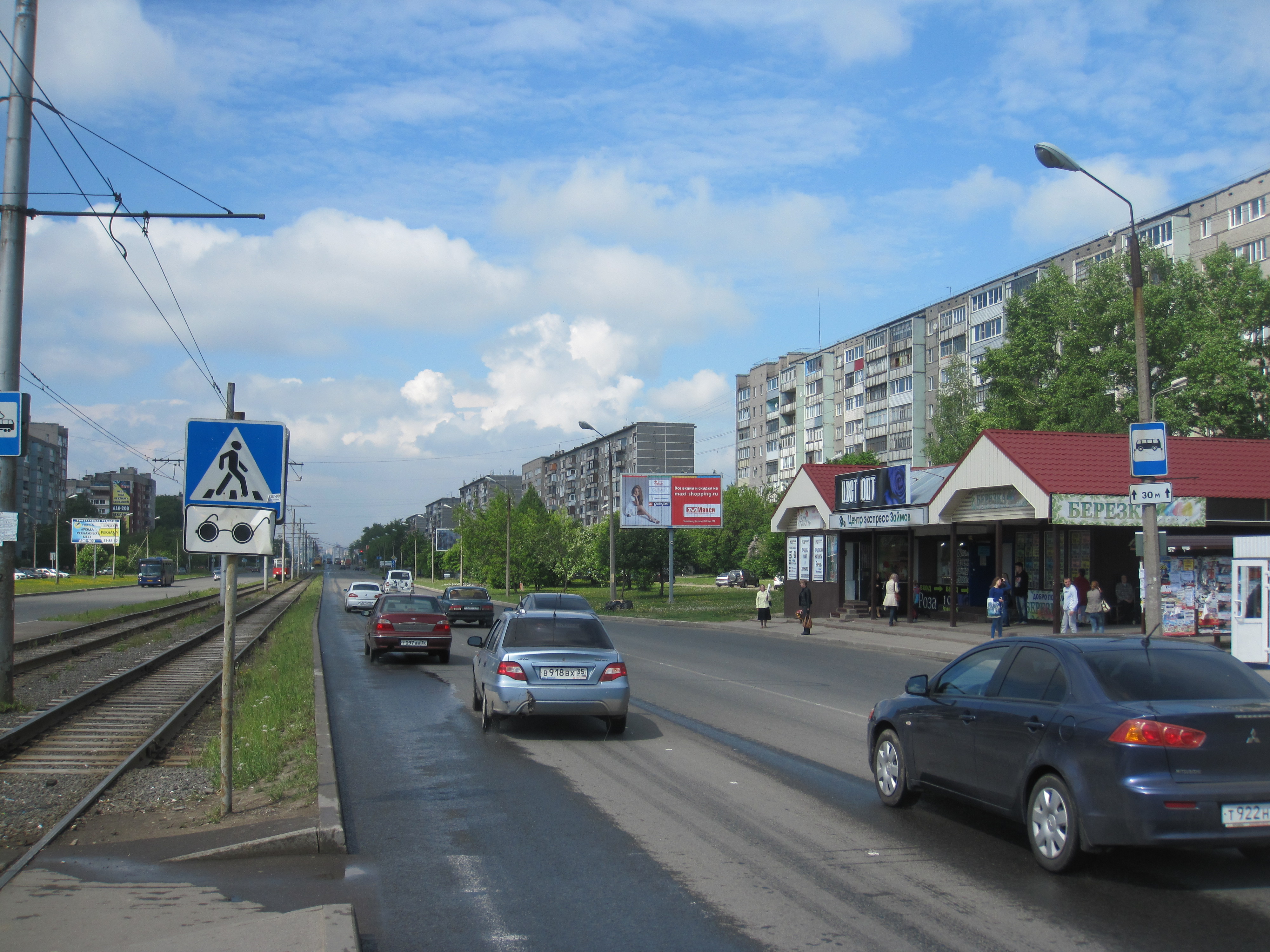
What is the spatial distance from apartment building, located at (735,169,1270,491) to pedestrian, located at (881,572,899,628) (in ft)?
92.2

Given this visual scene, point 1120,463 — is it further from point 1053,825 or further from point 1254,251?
point 1254,251

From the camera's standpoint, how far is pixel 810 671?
2122 cm

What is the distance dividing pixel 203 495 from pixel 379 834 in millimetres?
2700

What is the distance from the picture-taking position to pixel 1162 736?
19.1 feet

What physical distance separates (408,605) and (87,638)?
11.3 metres

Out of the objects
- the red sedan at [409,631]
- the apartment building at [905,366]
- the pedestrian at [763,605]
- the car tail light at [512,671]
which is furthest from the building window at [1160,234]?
the car tail light at [512,671]

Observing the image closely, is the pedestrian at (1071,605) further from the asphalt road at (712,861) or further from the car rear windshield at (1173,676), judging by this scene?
the car rear windshield at (1173,676)

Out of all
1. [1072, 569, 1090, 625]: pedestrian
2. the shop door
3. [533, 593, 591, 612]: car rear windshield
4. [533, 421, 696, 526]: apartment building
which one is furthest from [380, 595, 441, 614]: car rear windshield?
[533, 421, 696, 526]: apartment building

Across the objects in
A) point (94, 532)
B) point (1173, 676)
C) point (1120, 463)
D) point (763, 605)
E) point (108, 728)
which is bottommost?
point (108, 728)

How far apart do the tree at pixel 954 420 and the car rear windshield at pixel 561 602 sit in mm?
45745

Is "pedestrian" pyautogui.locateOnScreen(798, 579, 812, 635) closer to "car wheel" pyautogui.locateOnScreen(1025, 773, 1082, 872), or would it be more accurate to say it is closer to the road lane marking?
the road lane marking

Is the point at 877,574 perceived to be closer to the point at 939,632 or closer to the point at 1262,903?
the point at 939,632

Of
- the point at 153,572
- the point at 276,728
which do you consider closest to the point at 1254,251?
the point at 276,728

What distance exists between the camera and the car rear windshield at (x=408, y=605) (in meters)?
22.9
